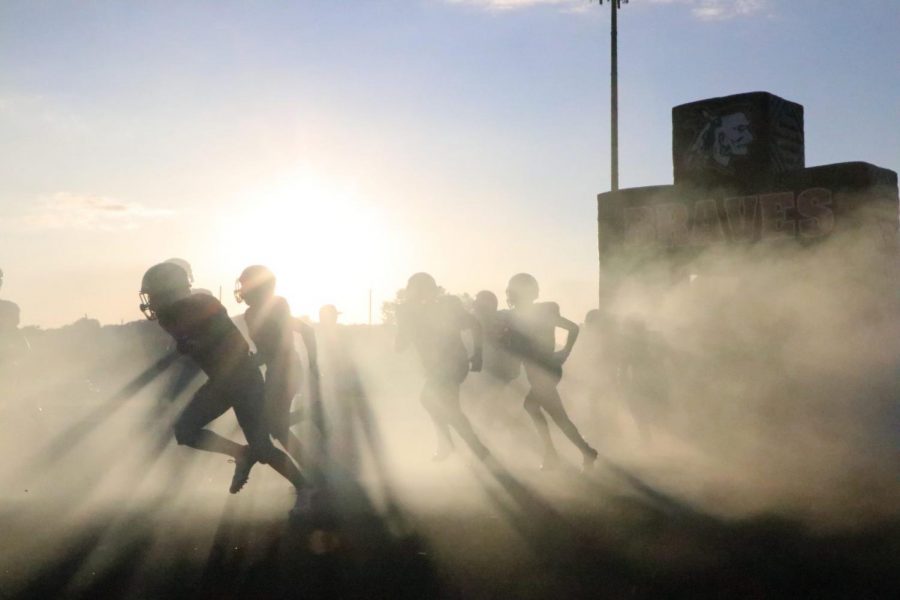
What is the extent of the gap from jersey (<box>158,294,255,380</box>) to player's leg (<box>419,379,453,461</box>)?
104 inches

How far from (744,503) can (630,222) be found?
11.8 metres

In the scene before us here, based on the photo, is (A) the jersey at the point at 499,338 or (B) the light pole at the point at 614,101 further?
(B) the light pole at the point at 614,101

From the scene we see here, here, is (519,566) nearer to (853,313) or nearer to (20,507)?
(20,507)

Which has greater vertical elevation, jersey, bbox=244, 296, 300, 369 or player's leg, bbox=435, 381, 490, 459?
jersey, bbox=244, 296, 300, 369

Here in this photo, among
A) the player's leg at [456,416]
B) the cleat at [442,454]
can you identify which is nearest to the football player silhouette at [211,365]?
the player's leg at [456,416]

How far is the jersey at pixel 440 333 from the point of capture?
32.7 feet

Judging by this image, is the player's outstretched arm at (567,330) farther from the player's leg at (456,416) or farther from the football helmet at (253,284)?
the football helmet at (253,284)

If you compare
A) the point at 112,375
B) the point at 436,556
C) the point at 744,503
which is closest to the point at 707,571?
the point at 436,556

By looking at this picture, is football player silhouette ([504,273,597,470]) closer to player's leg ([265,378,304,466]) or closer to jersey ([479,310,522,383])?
jersey ([479,310,522,383])

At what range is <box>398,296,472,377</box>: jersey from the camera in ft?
32.7

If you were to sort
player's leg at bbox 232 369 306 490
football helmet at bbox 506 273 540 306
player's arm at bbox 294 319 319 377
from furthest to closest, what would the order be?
1. football helmet at bbox 506 273 540 306
2. player's arm at bbox 294 319 319 377
3. player's leg at bbox 232 369 306 490

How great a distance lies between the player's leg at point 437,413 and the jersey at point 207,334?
2652mm

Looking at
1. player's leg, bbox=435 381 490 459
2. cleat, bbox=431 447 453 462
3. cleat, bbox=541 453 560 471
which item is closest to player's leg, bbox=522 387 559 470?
cleat, bbox=541 453 560 471

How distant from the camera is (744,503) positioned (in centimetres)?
818
